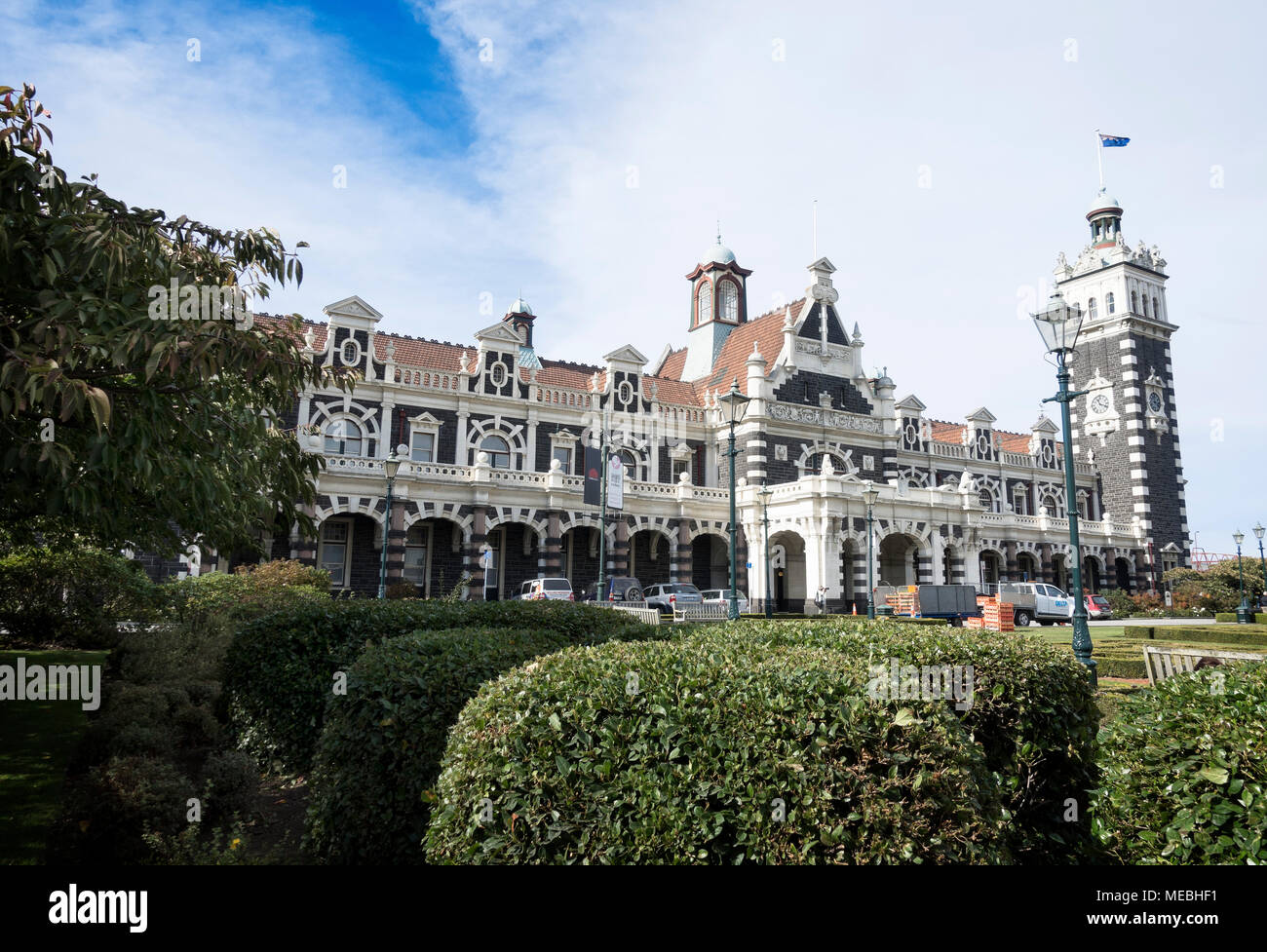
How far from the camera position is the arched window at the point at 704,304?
153 feet

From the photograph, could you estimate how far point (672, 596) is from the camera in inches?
1164

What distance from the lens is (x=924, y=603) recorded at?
3128 cm

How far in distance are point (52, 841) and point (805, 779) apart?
6383 mm

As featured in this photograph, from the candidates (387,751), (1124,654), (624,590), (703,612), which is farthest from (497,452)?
(387,751)

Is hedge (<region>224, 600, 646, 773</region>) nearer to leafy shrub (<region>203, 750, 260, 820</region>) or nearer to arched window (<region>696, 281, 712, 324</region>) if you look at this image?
leafy shrub (<region>203, 750, 260, 820</region>)

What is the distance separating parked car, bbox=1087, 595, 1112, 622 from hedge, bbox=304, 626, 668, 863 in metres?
40.6

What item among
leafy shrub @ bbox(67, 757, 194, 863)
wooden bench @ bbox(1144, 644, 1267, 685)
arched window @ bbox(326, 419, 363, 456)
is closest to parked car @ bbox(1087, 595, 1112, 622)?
wooden bench @ bbox(1144, 644, 1267, 685)

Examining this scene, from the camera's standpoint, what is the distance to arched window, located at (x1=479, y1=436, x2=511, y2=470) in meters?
33.7

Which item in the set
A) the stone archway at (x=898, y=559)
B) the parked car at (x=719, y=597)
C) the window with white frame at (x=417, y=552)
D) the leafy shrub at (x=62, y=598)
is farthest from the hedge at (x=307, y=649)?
the stone archway at (x=898, y=559)

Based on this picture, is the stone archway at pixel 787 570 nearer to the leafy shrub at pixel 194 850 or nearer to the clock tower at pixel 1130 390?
the clock tower at pixel 1130 390

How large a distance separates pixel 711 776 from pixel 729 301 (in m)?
45.6

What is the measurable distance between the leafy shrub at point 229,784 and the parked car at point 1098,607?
40.7 metres

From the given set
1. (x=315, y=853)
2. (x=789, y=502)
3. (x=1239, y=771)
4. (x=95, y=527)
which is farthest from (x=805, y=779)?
(x=789, y=502)

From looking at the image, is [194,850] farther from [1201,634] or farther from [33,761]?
[1201,634]
